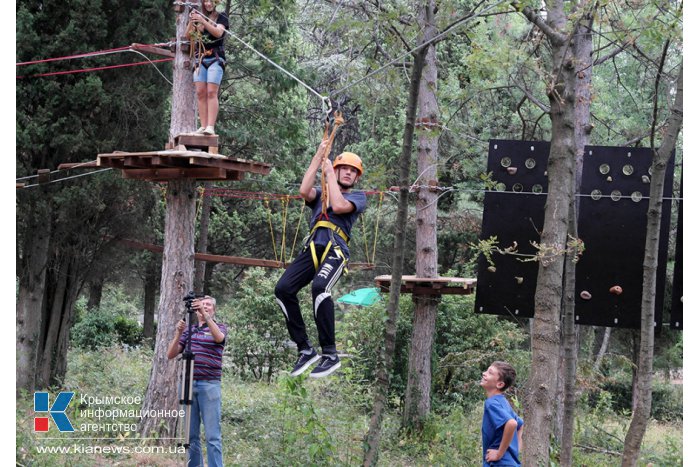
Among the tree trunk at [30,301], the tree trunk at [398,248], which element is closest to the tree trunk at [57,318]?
the tree trunk at [30,301]

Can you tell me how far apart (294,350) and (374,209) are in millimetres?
5348

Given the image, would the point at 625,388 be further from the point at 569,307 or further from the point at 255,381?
the point at 569,307

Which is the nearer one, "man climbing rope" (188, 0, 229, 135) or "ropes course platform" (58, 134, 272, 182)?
"ropes course platform" (58, 134, 272, 182)

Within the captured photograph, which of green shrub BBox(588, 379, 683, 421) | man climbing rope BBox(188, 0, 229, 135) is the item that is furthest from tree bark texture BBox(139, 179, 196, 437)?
green shrub BBox(588, 379, 683, 421)

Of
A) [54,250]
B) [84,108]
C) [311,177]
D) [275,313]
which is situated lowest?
[275,313]

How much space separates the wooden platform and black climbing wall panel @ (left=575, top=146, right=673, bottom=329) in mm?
2308

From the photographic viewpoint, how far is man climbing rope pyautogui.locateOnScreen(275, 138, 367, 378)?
5.48 metres

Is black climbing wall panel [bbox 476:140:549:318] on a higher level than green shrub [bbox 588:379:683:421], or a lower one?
higher

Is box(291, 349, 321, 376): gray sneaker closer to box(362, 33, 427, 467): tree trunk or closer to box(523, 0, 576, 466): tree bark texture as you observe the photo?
box(362, 33, 427, 467): tree trunk

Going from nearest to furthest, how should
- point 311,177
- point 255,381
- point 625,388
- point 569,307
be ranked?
point 311,177
point 569,307
point 255,381
point 625,388

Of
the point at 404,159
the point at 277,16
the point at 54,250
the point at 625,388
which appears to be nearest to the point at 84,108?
the point at 54,250

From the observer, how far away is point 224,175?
7984mm

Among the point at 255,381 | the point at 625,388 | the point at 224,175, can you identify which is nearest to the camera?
the point at 224,175

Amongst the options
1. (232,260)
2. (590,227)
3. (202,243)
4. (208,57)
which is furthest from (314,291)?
(202,243)
